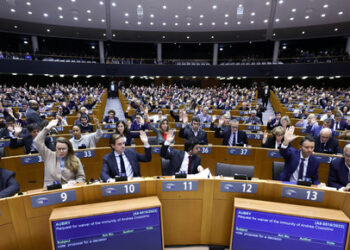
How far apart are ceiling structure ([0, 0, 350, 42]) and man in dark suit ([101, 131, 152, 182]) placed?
1258cm

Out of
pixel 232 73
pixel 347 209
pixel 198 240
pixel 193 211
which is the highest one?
pixel 232 73

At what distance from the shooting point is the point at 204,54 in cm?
2833

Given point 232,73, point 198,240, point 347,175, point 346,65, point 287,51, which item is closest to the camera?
point 198,240

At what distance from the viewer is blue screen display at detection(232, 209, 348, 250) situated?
176 centimetres

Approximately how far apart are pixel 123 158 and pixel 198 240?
4.79 feet

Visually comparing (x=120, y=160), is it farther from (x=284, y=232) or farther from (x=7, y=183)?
(x=284, y=232)

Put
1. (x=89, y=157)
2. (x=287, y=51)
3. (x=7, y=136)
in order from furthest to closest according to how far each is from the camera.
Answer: (x=287, y=51)
(x=7, y=136)
(x=89, y=157)

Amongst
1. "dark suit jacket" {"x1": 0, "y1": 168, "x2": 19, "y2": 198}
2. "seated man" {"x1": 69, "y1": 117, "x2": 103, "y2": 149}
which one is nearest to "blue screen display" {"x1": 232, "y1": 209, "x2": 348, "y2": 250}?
"dark suit jacket" {"x1": 0, "y1": 168, "x2": 19, "y2": 198}

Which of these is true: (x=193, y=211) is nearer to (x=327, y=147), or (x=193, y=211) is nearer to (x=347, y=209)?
(x=347, y=209)

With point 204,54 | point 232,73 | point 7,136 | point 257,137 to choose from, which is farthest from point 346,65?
point 7,136

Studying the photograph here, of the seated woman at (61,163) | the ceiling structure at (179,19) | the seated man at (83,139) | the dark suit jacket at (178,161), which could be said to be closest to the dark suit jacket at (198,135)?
the dark suit jacket at (178,161)

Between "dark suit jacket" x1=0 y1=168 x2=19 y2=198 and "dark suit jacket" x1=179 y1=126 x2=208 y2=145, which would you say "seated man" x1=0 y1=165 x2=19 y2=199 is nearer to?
"dark suit jacket" x1=0 y1=168 x2=19 y2=198

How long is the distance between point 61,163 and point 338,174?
3.92 metres

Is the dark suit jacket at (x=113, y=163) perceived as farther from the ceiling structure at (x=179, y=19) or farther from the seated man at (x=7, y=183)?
the ceiling structure at (x=179, y=19)
